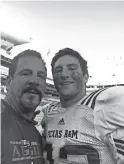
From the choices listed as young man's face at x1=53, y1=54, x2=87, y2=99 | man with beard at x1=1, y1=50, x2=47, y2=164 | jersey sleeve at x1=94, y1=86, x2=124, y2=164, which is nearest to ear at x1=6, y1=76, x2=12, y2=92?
man with beard at x1=1, y1=50, x2=47, y2=164

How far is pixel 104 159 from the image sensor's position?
0.57 metres

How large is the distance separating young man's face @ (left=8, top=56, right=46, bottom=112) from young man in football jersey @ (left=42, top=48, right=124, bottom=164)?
8cm

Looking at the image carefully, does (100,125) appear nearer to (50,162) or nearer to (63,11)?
(50,162)

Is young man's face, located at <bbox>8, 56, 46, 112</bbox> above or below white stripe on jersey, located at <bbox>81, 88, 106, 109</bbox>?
above

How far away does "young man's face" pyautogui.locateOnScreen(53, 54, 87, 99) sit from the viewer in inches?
25.2

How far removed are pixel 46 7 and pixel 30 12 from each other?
59mm

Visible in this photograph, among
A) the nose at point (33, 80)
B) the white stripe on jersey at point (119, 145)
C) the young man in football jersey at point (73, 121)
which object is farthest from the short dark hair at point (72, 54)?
the white stripe on jersey at point (119, 145)

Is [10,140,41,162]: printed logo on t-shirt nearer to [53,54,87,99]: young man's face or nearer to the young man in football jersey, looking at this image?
the young man in football jersey

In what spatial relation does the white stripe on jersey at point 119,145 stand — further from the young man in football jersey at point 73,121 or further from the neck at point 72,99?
the neck at point 72,99

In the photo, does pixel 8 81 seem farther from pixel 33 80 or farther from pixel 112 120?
pixel 112 120

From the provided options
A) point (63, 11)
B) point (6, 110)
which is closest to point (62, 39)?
point (63, 11)

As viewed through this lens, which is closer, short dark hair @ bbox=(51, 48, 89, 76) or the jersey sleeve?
the jersey sleeve

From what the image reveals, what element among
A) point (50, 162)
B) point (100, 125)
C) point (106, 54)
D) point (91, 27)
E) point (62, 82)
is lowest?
point (50, 162)

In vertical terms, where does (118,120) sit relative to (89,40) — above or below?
below
